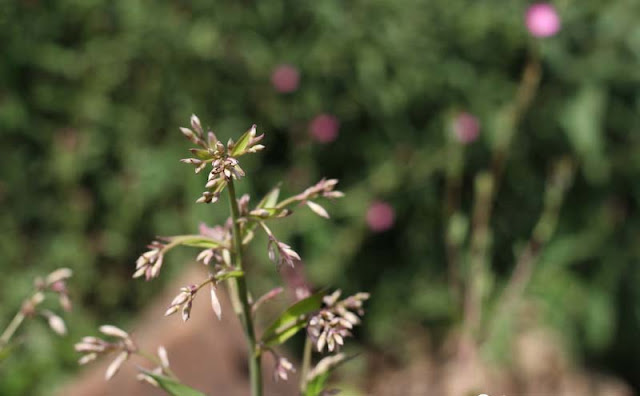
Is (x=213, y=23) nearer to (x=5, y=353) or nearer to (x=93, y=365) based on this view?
(x=93, y=365)

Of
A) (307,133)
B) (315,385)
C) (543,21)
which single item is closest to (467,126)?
(543,21)

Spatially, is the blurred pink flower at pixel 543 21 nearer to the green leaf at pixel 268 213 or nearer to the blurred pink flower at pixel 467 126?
the blurred pink flower at pixel 467 126

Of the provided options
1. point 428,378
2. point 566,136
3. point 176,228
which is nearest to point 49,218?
point 176,228

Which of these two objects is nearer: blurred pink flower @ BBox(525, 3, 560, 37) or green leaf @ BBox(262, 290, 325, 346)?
green leaf @ BBox(262, 290, 325, 346)

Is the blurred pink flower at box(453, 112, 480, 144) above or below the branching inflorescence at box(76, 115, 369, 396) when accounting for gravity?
above

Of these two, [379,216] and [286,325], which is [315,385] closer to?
[286,325]

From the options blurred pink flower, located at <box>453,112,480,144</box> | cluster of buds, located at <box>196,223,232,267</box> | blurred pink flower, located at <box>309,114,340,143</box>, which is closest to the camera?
cluster of buds, located at <box>196,223,232,267</box>

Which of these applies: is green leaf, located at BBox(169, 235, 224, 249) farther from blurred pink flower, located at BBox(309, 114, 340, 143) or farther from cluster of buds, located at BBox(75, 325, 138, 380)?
blurred pink flower, located at BBox(309, 114, 340, 143)

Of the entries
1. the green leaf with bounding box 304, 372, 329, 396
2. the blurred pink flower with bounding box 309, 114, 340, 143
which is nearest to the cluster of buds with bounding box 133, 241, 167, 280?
the green leaf with bounding box 304, 372, 329, 396
